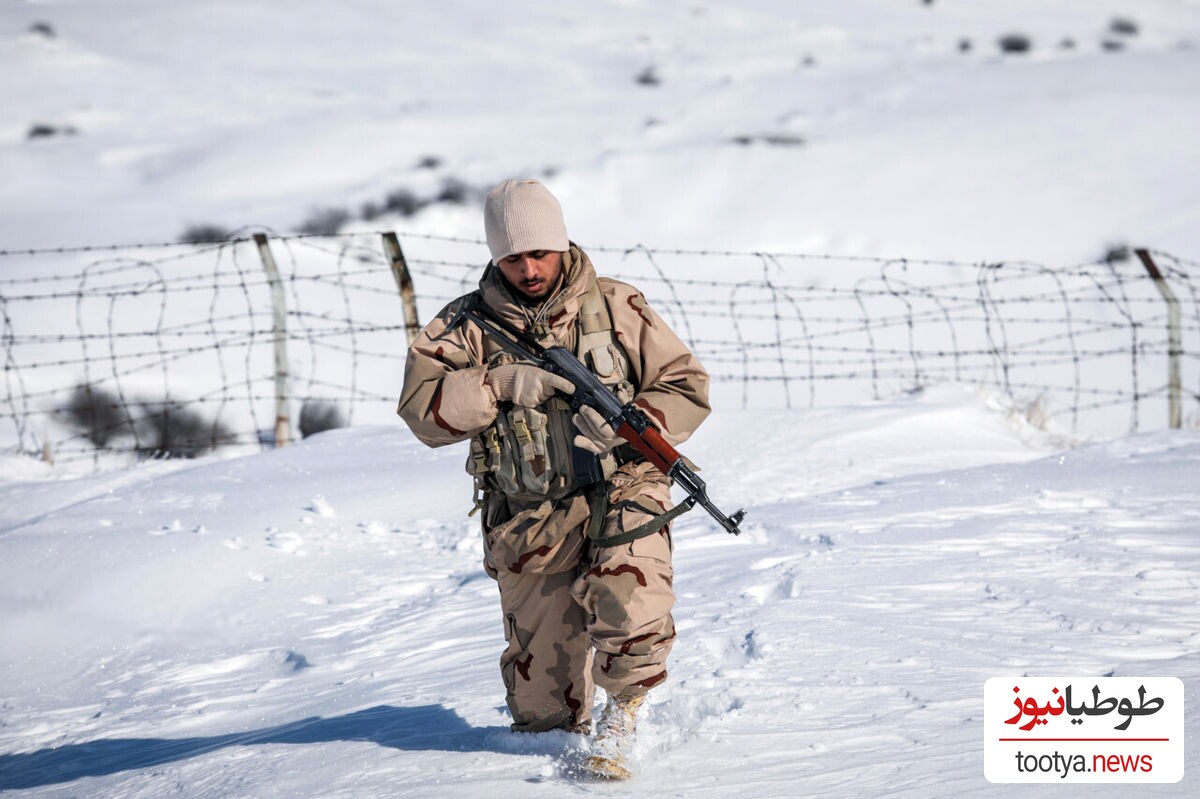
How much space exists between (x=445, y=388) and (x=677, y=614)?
1668mm

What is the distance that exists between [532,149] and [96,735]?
1565 cm

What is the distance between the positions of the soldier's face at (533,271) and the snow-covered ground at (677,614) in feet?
3.70

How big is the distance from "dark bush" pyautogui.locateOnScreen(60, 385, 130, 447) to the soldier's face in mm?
7596

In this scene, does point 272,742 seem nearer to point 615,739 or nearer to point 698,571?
point 615,739

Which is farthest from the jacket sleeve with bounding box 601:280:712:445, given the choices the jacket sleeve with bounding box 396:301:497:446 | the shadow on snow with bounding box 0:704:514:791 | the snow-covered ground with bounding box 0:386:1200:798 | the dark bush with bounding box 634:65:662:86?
the dark bush with bounding box 634:65:662:86

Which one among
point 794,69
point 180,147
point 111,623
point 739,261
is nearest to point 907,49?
point 794,69

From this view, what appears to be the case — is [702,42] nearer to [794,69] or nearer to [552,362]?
[794,69]

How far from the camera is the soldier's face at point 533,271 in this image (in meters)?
3.01

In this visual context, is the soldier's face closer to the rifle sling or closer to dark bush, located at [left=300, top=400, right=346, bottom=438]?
the rifle sling

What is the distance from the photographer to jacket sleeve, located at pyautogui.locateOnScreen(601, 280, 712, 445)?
10.2ft

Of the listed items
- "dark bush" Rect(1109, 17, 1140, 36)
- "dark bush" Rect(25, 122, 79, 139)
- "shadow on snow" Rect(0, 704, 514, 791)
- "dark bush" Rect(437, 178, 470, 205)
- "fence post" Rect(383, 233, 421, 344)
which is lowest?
"shadow on snow" Rect(0, 704, 514, 791)

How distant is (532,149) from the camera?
19.0 meters

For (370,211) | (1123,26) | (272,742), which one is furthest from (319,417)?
(1123,26)

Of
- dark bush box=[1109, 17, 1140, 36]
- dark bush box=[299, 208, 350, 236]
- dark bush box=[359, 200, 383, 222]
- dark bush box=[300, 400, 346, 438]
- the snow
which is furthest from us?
dark bush box=[1109, 17, 1140, 36]
